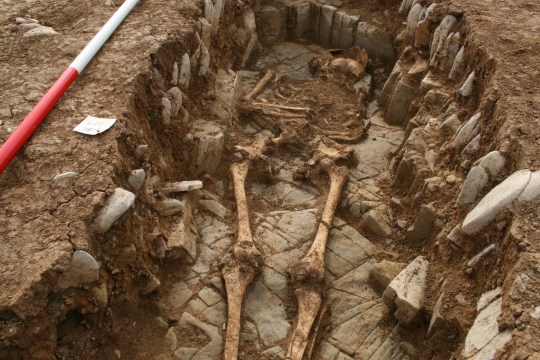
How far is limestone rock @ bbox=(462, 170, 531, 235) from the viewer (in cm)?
289

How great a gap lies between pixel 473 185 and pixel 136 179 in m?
2.27

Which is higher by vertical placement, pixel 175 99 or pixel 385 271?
pixel 175 99

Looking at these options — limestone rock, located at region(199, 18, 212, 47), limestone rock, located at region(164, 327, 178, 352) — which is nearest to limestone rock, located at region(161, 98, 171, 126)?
limestone rock, located at region(199, 18, 212, 47)

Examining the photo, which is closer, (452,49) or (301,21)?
(452,49)

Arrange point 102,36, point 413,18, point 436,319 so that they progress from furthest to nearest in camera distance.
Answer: point 413,18, point 102,36, point 436,319

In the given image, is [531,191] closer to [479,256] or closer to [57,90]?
[479,256]

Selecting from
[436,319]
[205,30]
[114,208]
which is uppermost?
[205,30]

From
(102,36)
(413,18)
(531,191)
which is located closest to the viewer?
(531,191)

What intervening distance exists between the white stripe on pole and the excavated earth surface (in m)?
0.09

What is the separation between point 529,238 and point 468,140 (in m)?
1.27

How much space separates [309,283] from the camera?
3576 millimetres

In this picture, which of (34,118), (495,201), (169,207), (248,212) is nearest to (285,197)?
(248,212)

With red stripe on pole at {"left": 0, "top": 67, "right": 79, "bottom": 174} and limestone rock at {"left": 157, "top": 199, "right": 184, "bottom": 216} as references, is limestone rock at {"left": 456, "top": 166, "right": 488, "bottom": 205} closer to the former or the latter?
limestone rock at {"left": 157, "top": 199, "right": 184, "bottom": 216}

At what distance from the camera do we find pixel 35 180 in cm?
304
